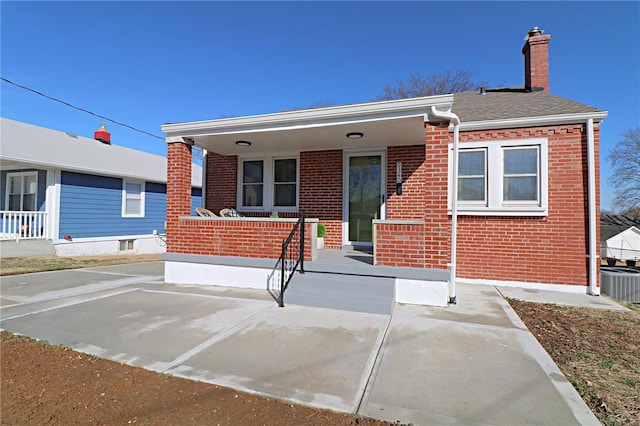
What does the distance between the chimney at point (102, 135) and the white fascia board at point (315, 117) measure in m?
11.8

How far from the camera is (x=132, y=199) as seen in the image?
1382 centimetres

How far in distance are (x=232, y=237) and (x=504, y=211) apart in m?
5.76

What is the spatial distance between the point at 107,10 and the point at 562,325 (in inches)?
534

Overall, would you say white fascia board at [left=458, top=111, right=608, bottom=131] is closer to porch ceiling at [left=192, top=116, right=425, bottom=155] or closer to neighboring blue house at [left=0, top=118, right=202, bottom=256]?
porch ceiling at [left=192, top=116, right=425, bottom=155]

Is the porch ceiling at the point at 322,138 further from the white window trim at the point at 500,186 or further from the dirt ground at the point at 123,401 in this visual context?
the dirt ground at the point at 123,401

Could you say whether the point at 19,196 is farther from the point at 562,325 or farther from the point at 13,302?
the point at 562,325

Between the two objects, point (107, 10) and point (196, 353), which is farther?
point (107, 10)

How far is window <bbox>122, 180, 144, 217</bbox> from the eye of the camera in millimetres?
13431

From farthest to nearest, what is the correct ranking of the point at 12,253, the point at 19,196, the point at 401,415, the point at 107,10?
the point at 19,196 → the point at 12,253 → the point at 107,10 → the point at 401,415

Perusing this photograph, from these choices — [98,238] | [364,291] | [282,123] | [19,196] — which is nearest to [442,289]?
[364,291]

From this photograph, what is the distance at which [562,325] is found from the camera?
14.1 feet

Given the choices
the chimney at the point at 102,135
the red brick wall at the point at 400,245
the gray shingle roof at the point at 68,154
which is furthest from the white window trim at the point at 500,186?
the chimney at the point at 102,135

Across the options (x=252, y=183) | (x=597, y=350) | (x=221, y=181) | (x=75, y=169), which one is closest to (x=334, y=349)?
(x=597, y=350)

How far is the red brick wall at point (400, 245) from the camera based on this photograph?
4.95 meters
